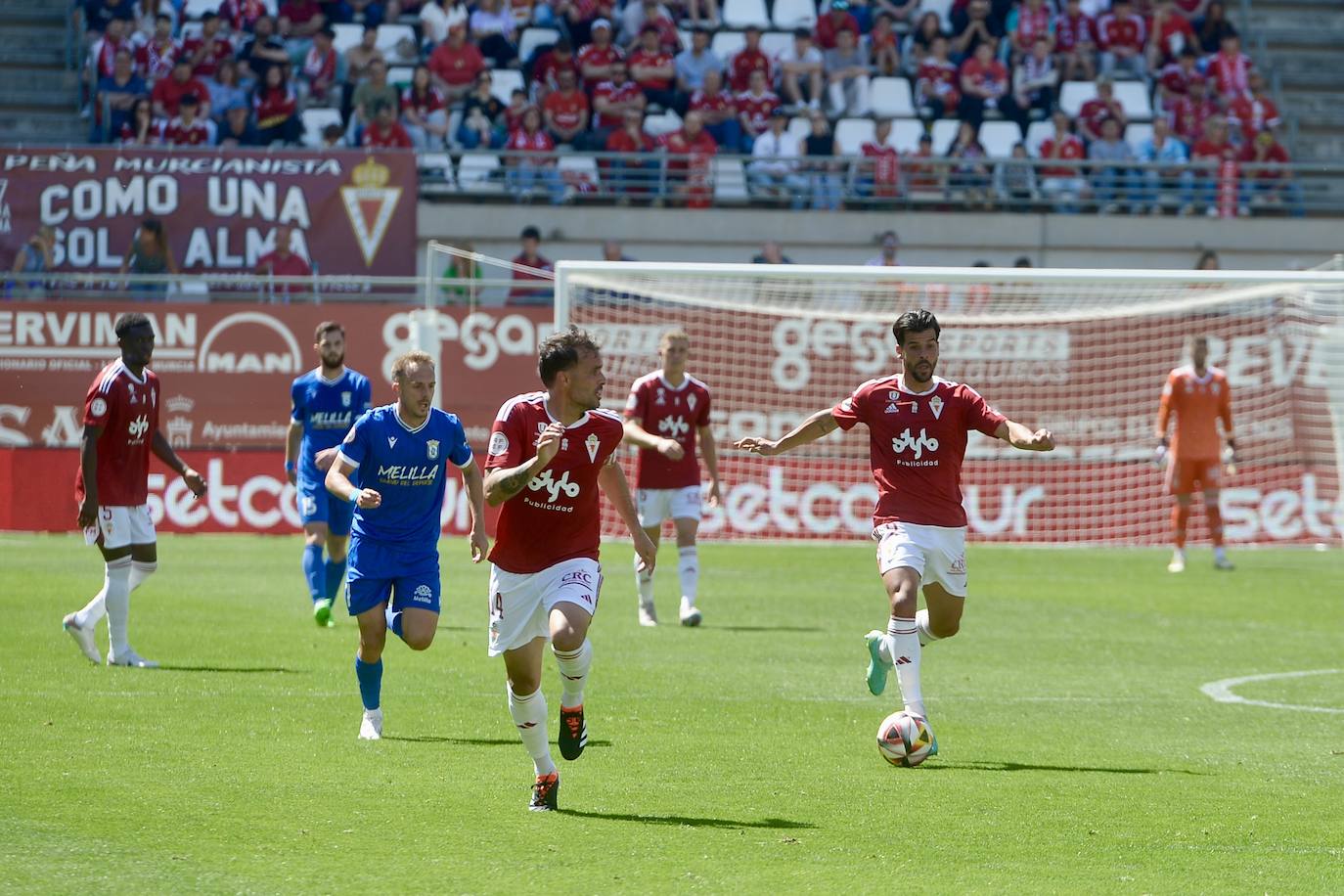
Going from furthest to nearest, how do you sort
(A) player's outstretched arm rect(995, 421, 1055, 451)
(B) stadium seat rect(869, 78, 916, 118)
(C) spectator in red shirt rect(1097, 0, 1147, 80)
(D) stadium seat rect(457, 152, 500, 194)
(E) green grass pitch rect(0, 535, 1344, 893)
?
(C) spectator in red shirt rect(1097, 0, 1147, 80) < (B) stadium seat rect(869, 78, 916, 118) < (D) stadium seat rect(457, 152, 500, 194) < (A) player's outstretched arm rect(995, 421, 1055, 451) < (E) green grass pitch rect(0, 535, 1344, 893)

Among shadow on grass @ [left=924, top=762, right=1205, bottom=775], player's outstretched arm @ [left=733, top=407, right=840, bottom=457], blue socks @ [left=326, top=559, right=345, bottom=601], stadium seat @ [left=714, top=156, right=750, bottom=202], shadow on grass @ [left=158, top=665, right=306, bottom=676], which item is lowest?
shadow on grass @ [left=158, top=665, right=306, bottom=676]

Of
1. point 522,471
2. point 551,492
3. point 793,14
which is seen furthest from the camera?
point 793,14

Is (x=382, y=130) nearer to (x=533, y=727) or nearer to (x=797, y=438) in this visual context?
(x=797, y=438)

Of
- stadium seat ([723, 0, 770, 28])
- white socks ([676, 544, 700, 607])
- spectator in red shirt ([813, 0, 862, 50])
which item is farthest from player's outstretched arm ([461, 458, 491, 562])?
stadium seat ([723, 0, 770, 28])

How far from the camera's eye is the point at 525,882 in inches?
259

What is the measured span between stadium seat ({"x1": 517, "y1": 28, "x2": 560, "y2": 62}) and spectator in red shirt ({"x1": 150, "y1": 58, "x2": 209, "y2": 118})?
5052 mm

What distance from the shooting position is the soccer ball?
9.13m

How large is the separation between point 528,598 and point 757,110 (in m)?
21.3

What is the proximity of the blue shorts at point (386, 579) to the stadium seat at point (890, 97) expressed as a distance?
68.7 feet

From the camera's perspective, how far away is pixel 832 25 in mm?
29875

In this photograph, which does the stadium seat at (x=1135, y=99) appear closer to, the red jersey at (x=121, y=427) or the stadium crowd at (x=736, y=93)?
the stadium crowd at (x=736, y=93)

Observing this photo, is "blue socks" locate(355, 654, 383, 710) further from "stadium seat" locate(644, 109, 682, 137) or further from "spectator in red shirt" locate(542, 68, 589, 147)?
"stadium seat" locate(644, 109, 682, 137)

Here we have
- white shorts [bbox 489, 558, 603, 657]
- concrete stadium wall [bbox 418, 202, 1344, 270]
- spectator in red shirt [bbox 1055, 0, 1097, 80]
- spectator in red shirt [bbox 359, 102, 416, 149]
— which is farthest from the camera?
spectator in red shirt [bbox 1055, 0, 1097, 80]

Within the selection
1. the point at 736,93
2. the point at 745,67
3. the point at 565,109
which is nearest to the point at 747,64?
the point at 745,67
